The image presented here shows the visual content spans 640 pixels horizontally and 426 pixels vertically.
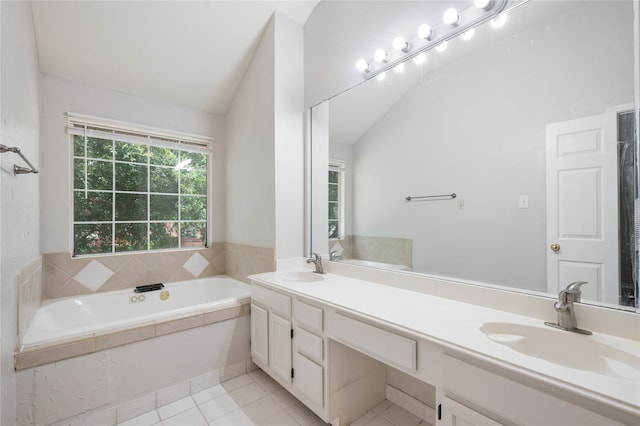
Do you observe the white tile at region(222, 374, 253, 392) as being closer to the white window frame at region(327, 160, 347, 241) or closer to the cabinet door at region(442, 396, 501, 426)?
the white window frame at region(327, 160, 347, 241)

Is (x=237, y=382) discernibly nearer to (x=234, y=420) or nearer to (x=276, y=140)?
(x=234, y=420)

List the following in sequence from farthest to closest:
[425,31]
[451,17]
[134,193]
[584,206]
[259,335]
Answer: [134,193] < [259,335] < [425,31] < [451,17] < [584,206]

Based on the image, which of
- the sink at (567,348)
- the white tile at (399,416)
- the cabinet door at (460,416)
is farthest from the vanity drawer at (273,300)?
the sink at (567,348)

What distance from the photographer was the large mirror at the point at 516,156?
1.08 meters

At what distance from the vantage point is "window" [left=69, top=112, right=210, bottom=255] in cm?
248

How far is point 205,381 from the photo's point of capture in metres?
2.04

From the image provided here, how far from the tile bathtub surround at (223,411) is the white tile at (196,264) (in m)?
1.26

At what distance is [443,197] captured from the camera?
164 cm

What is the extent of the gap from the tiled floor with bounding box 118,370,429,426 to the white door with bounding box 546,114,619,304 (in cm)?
122

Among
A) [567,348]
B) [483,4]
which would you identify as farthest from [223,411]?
[483,4]

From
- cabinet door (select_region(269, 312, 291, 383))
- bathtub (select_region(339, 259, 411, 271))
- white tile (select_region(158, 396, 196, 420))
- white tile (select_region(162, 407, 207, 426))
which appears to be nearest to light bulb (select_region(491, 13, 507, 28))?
bathtub (select_region(339, 259, 411, 271))

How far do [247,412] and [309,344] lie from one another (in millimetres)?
664

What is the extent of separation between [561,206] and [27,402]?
9.17 feet

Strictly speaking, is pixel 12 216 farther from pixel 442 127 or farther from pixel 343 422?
pixel 442 127
